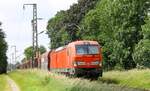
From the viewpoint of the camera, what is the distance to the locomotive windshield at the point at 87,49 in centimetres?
4488

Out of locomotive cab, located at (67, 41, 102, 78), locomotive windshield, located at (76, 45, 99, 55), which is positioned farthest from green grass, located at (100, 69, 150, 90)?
locomotive windshield, located at (76, 45, 99, 55)

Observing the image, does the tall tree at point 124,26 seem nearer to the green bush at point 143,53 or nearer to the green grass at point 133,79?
the green bush at point 143,53

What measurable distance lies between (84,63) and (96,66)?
3.08 ft

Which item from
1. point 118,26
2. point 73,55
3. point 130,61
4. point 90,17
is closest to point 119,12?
point 118,26

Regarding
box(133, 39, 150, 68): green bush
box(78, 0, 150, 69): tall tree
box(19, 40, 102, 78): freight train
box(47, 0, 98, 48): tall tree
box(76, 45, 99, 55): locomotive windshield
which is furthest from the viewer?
box(47, 0, 98, 48): tall tree

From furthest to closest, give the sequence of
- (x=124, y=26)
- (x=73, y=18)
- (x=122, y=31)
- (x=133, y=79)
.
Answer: (x=73, y=18) < (x=122, y=31) < (x=124, y=26) < (x=133, y=79)

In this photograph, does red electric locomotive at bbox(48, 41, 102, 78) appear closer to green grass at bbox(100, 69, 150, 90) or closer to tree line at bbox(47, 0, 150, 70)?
green grass at bbox(100, 69, 150, 90)

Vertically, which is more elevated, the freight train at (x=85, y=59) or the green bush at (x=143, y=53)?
the green bush at (x=143, y=53)

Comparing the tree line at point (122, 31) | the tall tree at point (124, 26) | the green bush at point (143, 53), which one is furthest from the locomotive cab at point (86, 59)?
the tall tree at point (124, 26)

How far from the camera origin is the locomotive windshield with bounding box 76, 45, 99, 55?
44.9m

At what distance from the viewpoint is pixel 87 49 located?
45.1 m

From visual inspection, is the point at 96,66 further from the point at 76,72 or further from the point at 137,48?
the point at 137,48

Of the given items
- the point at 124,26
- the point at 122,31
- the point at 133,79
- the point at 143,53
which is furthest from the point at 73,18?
the point at 133,79

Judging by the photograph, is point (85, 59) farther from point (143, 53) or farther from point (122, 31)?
point (122, 31)
